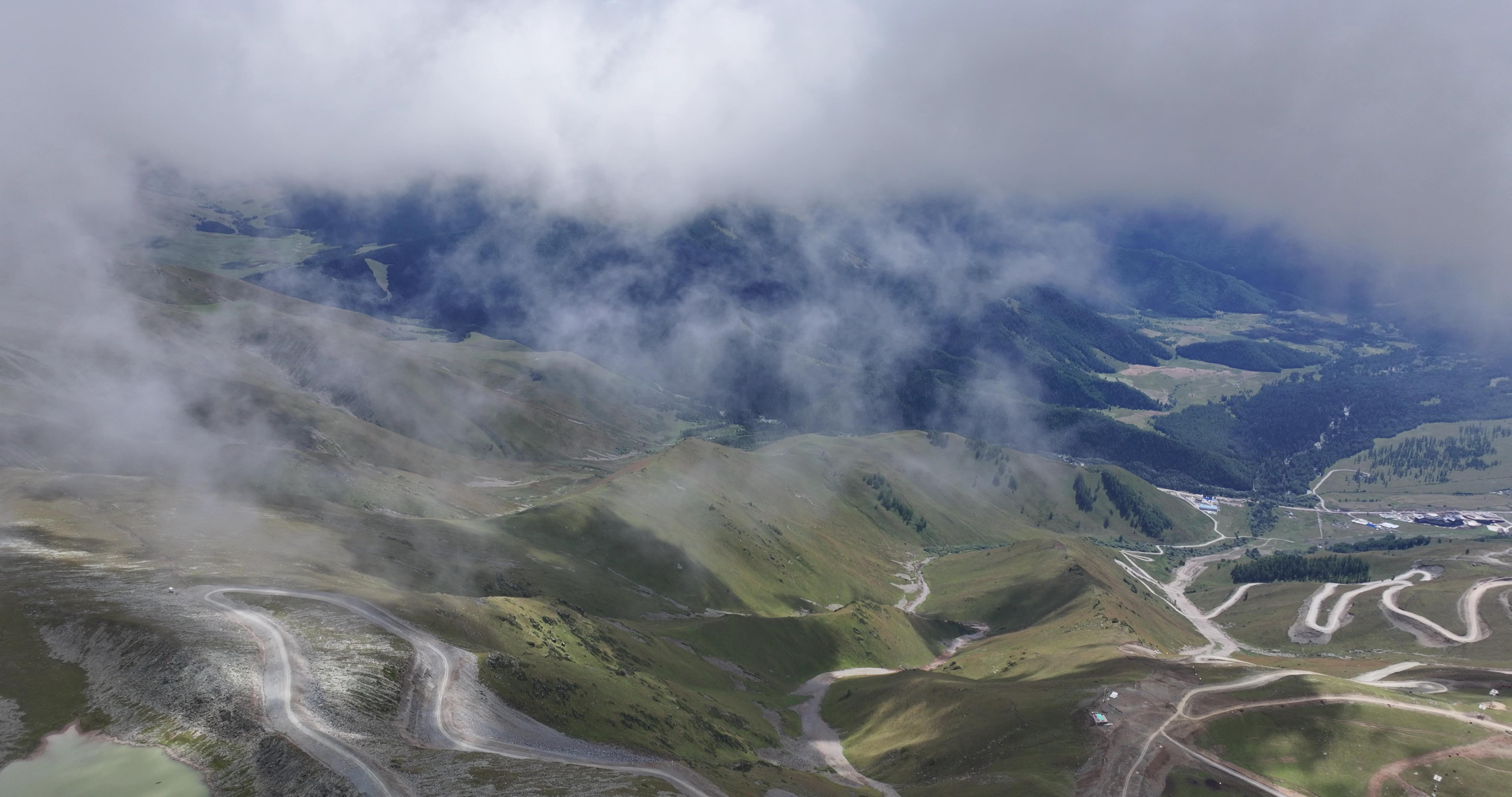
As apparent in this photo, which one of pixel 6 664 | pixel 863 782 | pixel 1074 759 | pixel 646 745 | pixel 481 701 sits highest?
pixel 6 664

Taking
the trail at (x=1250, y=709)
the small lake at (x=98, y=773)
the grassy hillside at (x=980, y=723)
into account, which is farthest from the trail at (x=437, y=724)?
the trail at (x=1250, y=709)

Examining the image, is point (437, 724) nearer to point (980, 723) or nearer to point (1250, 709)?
point (980, 723)

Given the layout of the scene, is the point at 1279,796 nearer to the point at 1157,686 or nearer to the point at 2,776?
the point at 1157,686

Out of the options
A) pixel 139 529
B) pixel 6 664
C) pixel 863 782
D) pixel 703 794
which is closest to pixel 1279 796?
pixel 863 782

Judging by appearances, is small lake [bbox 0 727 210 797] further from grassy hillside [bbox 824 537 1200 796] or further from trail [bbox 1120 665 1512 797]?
trail [bbox 1120 665 1512 797]

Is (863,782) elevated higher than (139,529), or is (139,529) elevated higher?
(139,529)

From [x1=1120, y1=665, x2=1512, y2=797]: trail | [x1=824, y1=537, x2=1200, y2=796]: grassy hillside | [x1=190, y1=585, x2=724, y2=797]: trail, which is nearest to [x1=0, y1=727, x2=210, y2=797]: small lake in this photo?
[x1=190, y1=585, x2=724, y2=797]: trail

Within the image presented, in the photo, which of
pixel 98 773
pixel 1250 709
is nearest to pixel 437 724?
pixel 98 773

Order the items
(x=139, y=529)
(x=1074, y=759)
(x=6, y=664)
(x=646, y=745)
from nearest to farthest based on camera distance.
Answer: (x=6, y=664), (x=646, y=745), (x=1074, y=759), (x=139, y=529)
